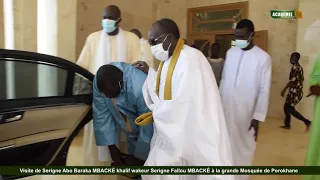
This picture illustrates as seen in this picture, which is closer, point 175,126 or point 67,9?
point 175,126

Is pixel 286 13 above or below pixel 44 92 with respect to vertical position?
above

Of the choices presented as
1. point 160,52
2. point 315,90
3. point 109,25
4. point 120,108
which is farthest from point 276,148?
point 160,52

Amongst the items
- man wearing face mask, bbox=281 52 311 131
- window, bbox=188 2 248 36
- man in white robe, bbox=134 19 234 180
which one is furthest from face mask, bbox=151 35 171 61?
window, bbox=188 2 248 36

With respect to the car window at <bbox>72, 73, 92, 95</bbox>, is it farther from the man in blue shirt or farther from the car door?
the man in blue shirt

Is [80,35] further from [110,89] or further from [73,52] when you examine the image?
[110,89]

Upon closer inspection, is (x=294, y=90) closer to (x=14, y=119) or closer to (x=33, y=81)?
(x=33, y=81)

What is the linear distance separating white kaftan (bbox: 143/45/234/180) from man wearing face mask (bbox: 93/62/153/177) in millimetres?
341

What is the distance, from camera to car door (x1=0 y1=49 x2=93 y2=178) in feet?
5.70

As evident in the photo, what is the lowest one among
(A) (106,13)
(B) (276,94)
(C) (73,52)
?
(B) (276,94)

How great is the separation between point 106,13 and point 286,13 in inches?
206

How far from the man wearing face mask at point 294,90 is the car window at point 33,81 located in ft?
13.2

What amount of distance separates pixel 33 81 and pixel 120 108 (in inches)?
23.3

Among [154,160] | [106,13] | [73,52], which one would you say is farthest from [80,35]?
[154,160]

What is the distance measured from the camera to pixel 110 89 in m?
1.86
